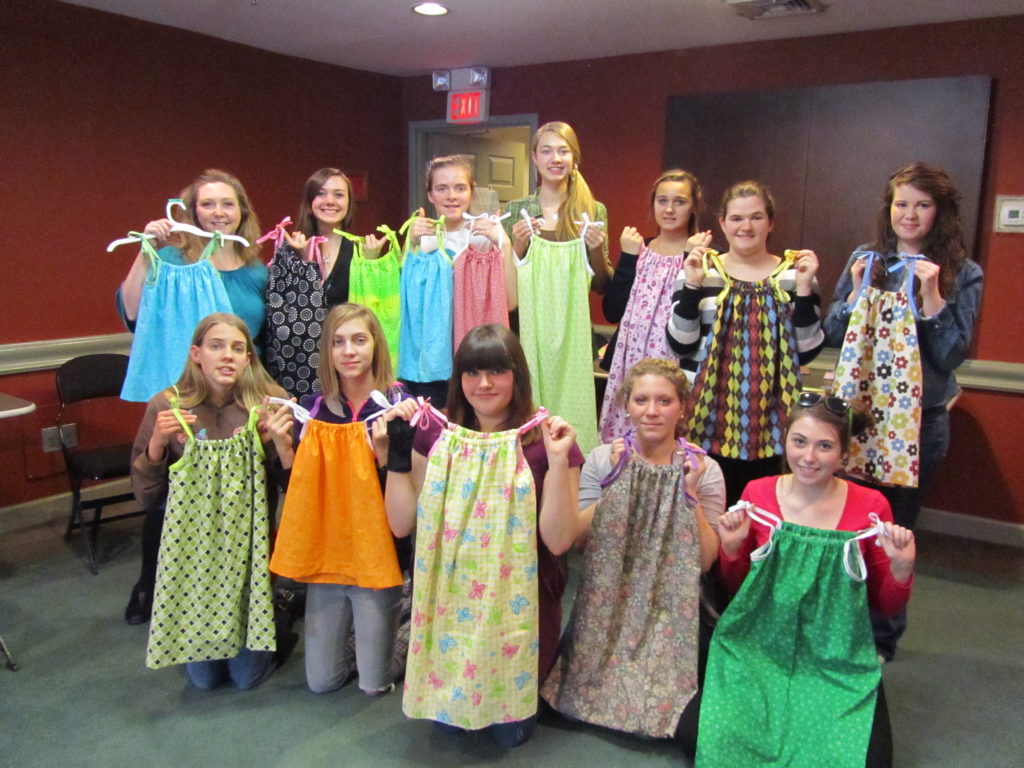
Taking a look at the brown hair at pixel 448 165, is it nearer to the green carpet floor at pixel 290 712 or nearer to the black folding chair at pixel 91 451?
the green carpet floor at pixel 290 712

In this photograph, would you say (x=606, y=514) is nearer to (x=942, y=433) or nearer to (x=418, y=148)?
(x=942, y=433)

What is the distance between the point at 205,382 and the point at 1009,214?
3316 mm

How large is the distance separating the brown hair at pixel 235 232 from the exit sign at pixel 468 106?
245cm

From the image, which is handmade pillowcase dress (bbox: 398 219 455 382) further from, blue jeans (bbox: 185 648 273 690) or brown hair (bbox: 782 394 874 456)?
brown hair (bbox: 782 394 874 456)

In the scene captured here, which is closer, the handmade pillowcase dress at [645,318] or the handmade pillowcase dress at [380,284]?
the handmade pillowcase dress at [645,318]

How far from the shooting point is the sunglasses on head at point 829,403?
2080mm

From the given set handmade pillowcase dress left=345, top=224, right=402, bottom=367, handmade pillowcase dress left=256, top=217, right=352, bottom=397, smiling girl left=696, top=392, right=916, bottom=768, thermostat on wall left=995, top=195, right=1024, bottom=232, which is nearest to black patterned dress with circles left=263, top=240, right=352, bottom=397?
handmade pillowcase dress left=256, top=217, right=352, bottom=397

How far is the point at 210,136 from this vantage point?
4.30m

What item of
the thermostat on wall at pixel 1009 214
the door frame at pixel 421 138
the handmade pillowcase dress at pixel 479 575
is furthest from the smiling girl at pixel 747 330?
the door frame at pixel 421 138

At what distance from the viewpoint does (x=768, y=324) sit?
A: 7.66 feet

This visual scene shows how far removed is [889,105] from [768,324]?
6.81 feet

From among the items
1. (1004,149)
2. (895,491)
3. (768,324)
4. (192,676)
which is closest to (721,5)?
(1004,149)

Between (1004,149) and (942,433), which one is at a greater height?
(1004,149)

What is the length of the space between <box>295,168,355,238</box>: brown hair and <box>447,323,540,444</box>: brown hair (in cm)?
102
